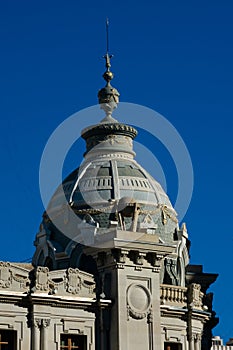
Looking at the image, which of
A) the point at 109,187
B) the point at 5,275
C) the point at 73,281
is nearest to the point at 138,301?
the point at 73,281

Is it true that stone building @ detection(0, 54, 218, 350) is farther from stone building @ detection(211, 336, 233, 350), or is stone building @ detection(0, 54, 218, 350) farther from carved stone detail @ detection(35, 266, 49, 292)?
stone building @ detection(211, 336, 233, 350)

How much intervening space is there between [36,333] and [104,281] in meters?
4.79

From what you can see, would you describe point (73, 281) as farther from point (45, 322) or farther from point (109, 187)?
point (109, 187)

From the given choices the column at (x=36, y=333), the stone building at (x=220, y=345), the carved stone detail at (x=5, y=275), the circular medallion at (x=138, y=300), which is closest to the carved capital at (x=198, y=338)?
the circular medallion at (x=138, y=300)

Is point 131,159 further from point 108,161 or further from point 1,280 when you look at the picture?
point 1,280

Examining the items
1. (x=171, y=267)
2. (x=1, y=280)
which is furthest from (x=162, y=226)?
(x=1, y=280)

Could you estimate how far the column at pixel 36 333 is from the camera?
182 feet

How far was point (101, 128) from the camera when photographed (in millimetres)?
75875

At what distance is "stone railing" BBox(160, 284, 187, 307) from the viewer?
61.8m

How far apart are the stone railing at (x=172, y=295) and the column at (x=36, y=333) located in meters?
8.33

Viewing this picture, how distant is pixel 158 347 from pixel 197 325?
477cm

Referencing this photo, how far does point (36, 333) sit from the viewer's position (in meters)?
55.6

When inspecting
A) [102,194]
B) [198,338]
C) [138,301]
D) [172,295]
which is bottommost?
[198,338]

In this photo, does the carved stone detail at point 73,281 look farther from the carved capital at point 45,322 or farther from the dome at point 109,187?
the dome at point 109,187
